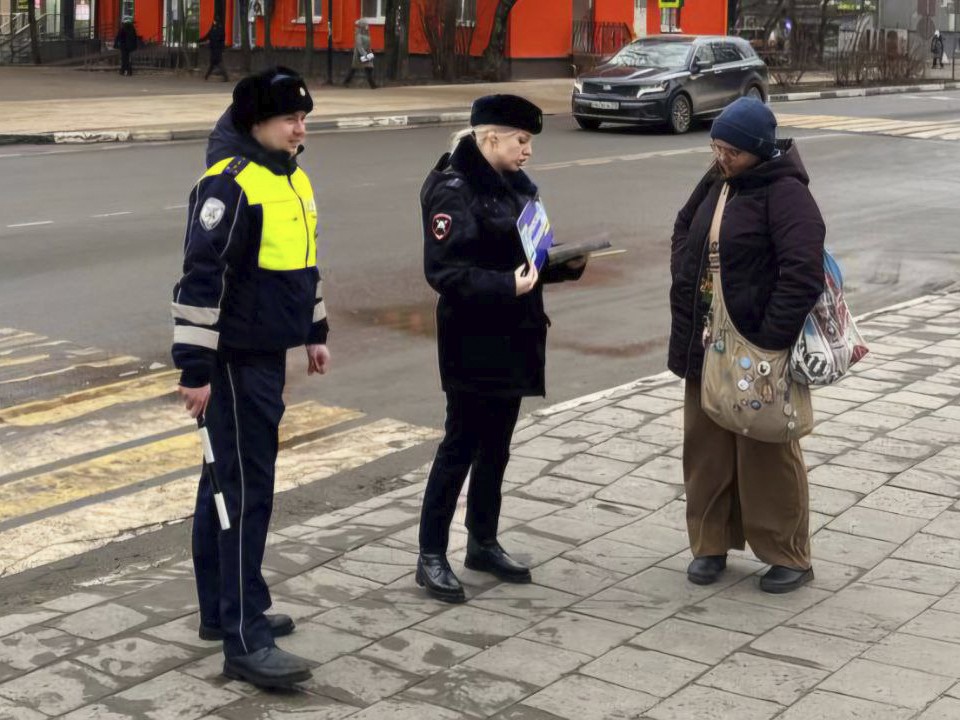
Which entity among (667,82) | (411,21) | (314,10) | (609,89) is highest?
(314,10)

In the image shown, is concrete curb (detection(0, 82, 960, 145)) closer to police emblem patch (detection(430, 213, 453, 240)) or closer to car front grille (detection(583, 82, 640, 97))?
car front grille (detection(583, 82, 640, 97))

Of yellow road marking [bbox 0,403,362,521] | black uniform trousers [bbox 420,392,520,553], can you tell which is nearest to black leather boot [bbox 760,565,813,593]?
black uniform trousers [bbox 420,392,520,553]

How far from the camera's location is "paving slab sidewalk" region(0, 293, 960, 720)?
4328 millimetres

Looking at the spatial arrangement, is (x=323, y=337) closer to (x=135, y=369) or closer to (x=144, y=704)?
(x=144, y=704)

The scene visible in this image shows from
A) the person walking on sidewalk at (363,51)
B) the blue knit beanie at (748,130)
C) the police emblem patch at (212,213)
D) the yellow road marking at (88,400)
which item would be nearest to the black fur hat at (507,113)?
the blue knit beanie at (748,130)

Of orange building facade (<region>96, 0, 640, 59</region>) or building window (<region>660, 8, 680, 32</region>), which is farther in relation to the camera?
building window (<region>660, 8, 680, 32</region>)

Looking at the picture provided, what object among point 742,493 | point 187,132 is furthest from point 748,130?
point 187,132

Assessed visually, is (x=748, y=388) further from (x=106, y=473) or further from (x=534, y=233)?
(x=106, y=473)

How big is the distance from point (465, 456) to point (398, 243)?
26.7 feet

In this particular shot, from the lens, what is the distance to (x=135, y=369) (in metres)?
8.67

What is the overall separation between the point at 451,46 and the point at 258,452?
34923mm

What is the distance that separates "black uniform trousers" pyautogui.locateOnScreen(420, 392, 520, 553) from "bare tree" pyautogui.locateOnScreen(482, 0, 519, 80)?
3312 cm

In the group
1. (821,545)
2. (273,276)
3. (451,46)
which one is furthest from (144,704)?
(451,46)

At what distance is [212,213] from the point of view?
4.35 m
